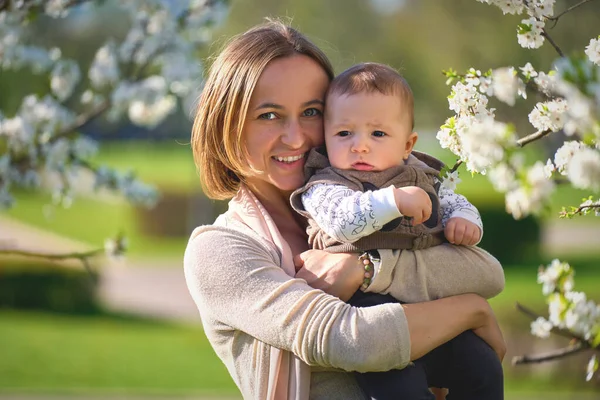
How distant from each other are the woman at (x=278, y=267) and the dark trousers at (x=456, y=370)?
0.04m

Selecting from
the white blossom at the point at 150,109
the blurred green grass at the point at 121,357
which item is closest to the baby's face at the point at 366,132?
the white blossom at the point at 150,109

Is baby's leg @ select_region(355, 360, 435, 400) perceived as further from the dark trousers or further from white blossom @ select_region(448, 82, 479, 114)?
white blossom @ select_region(448, 82, 479, 114)

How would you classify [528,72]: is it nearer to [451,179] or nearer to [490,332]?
[451,179]

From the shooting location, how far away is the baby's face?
230cm

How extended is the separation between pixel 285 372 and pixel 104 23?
32398mm

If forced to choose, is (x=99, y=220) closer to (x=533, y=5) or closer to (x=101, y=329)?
(x=101, y=329)

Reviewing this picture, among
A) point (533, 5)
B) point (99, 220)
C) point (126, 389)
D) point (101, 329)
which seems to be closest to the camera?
point (533, 5)

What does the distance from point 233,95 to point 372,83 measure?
0.36 m

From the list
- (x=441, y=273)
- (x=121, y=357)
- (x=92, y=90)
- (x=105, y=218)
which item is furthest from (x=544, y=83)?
(x=105, y=218)

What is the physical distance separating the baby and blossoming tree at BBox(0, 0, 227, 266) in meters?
1.18

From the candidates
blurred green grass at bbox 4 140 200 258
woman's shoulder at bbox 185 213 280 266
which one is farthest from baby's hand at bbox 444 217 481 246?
blurred green grass at bbox 4 140 200 258

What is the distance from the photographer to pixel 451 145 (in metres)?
2.06

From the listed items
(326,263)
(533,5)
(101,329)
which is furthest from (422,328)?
(101,329)

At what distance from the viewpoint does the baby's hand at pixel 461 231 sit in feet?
7.45
